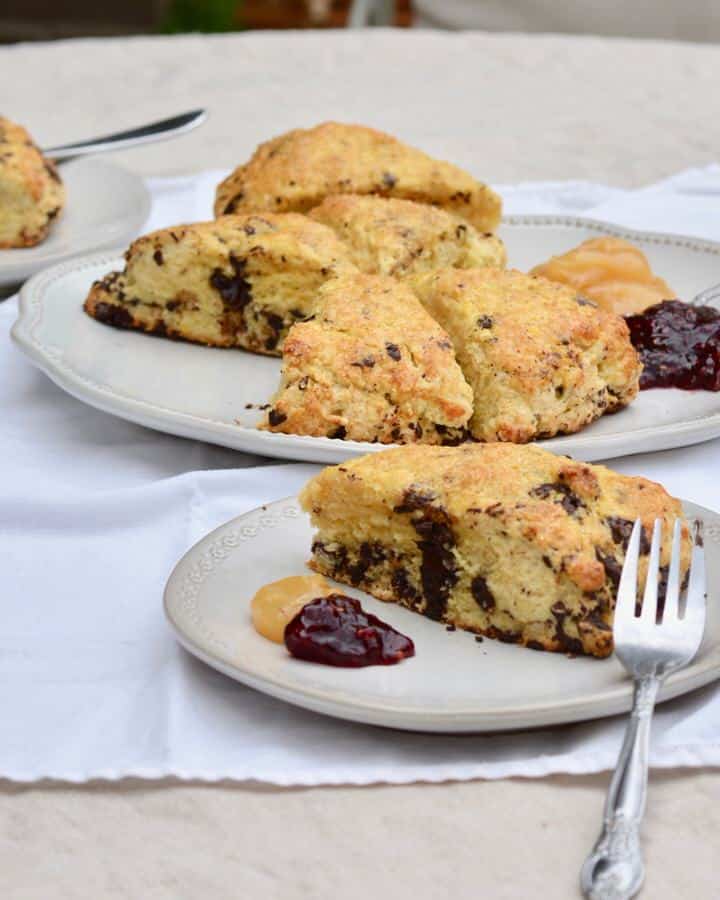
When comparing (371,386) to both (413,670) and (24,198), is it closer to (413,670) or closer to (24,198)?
(413,670)

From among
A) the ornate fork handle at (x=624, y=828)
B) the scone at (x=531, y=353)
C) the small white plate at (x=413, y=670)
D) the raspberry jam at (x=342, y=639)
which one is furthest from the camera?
the scone at (x=531, y=353)

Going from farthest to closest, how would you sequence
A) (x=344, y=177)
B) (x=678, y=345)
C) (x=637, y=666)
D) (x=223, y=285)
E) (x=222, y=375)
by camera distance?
(x=344, y=177) → (x=223, y=285) → (x=222, y=375) → (x=678, y=345) → (x=637, y=666)

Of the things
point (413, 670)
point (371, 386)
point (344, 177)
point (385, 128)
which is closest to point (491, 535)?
point (413, 670)

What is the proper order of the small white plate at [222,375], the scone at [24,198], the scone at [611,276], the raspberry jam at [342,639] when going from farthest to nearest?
1. the scone at [24,198]
2. the scone at [611,276]
3. the small white plate at [222,375]
4. the raspberry jam at [342,639]

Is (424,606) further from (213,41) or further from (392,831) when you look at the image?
(213,41)

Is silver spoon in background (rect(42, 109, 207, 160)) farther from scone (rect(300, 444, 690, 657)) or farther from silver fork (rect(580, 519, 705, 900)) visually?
silver fork (rect(580, 519, 705, 900))

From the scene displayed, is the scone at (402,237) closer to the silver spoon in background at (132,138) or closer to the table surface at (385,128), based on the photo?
the silver spoon in background at (132,138)

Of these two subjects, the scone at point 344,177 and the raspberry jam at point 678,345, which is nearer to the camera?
the raspberry jam at point 678,345

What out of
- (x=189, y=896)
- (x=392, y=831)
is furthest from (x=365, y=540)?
(x=189, y=896)

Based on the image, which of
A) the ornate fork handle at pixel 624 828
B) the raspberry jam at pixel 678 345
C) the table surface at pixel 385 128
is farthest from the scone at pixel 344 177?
the ornate fork handle at pixel 624 828
